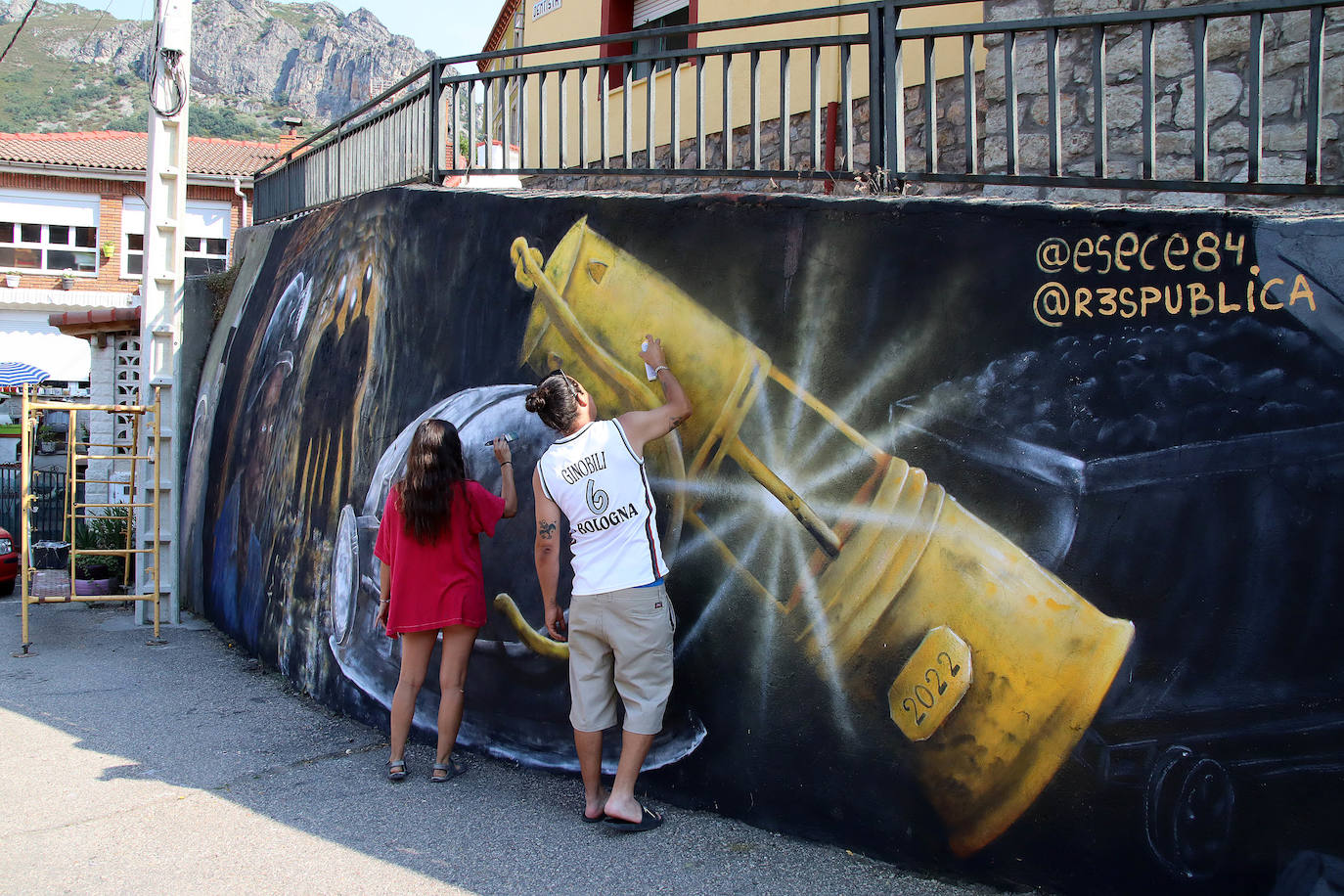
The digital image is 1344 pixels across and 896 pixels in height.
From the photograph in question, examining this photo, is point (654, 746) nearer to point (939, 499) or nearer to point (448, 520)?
point (448, 520)

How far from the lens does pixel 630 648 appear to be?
13.1 ft

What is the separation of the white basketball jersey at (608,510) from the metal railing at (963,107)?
1528 mm

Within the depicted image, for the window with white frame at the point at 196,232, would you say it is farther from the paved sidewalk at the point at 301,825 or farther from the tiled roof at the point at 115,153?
the paved sidewalk at the point at 301,825

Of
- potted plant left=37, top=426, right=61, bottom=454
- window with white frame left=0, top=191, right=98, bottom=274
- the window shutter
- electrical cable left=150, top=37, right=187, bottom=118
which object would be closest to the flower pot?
electrical cable left=150, top=37, right=187, bottom=118

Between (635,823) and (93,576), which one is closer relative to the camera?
(635,823)

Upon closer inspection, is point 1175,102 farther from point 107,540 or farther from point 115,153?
point 115,153

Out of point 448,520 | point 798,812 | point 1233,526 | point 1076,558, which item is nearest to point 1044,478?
point 1076,558

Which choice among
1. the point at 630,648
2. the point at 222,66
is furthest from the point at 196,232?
the point at 222,66

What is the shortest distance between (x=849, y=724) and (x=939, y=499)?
3.02 feet

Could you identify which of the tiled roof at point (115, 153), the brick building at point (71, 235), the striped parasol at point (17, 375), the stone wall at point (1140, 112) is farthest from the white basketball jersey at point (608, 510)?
the brick building at point (71, 235)

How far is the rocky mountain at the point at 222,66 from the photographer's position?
308ft

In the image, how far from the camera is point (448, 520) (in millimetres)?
4703

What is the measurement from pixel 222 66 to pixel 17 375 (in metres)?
116

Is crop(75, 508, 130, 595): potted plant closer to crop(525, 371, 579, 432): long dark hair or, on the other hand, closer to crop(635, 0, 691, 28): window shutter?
crop(525, 371, 579, 432): long dark hair
